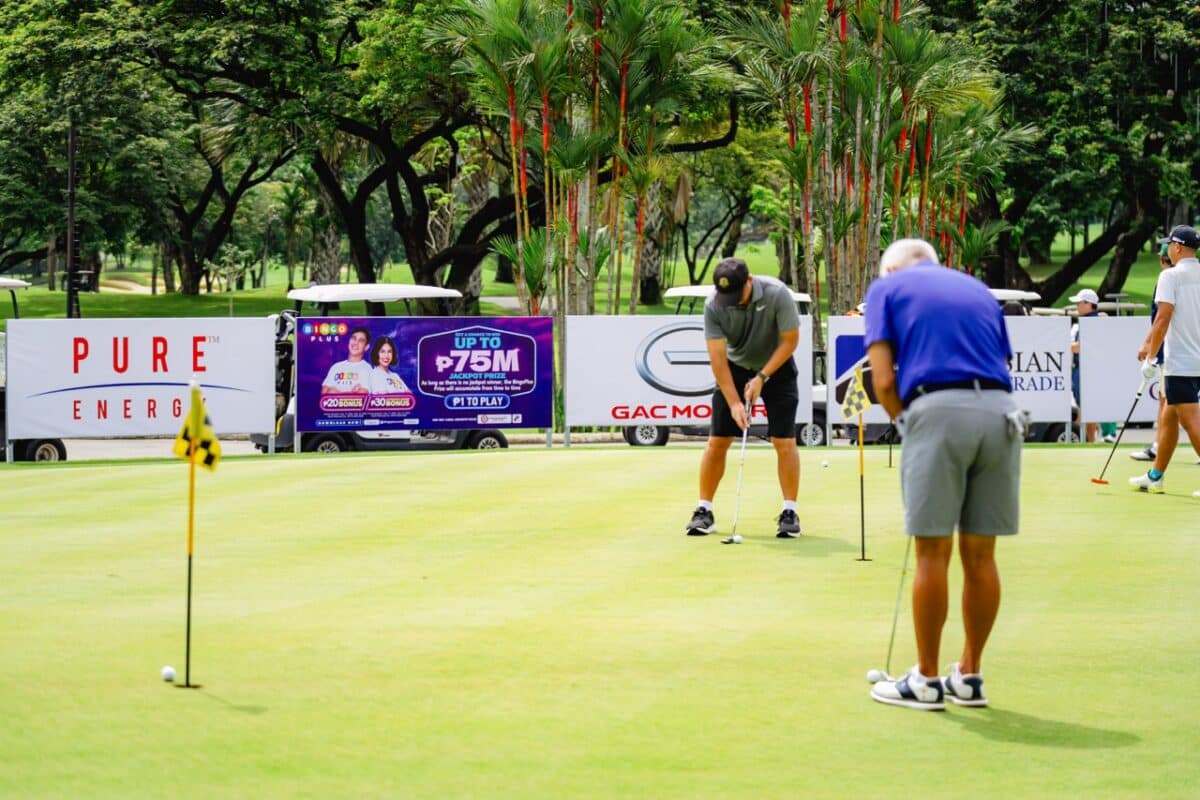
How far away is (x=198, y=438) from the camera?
6684mm

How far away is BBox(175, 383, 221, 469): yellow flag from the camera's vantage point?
261 inches

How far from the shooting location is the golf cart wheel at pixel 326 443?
2020 centimetres

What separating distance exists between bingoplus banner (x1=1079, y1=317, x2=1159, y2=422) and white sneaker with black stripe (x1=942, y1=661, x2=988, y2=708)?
1544 cm

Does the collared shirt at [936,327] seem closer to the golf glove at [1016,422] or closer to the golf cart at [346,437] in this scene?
the golf glove at [1016,422]

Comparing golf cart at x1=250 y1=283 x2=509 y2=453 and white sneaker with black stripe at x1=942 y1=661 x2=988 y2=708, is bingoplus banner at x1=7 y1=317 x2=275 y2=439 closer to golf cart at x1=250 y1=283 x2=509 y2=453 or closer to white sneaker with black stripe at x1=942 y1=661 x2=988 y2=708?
golf cart at x1=250 y1=283 x2=509 y2=453

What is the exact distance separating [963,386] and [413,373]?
14.6m

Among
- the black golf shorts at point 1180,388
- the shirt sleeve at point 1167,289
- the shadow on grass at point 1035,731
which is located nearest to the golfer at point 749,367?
the shirt sleeve at point 1167,289

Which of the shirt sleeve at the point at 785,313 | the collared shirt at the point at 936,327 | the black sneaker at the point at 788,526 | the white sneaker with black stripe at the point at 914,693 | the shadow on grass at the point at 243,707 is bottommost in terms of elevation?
the shadow on grass at the point at 243,707

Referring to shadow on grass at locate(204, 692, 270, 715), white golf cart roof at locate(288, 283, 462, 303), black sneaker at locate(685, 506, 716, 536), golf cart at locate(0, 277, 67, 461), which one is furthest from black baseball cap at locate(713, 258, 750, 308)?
white golf cart roof at locate(288, 283, 462, 303)

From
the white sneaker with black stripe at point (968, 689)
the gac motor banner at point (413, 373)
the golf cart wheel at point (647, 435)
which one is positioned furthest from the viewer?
the golf cart wheel at point (647, 435)

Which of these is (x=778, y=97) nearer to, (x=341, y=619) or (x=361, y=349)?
(x=361, y=349)

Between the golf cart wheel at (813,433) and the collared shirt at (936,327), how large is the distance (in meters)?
15.4

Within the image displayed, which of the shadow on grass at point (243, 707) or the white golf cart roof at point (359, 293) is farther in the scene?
the white golf cart roof at point (359, 293)

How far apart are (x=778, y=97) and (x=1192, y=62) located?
21.7m
